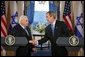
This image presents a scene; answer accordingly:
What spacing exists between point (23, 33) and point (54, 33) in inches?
8.8

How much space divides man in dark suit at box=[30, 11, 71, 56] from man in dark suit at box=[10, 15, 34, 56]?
0.08 meters

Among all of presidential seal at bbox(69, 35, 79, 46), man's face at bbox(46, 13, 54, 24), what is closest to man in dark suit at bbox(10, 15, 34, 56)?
man's face at bbox(46, 13, 54, 24)

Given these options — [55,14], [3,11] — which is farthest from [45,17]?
[3,11]

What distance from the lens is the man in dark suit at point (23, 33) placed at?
135cm

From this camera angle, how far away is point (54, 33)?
140 centimetres

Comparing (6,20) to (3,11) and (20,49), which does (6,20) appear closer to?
(3,11)

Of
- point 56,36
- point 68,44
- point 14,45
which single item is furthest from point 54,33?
point 14,45

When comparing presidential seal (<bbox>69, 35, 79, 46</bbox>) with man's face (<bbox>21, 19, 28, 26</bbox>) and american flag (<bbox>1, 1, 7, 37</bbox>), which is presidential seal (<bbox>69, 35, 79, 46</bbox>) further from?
american flag (<bbox>1, 1, 7, 37</bbox>)

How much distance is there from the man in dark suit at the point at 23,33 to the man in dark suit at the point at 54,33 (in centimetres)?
8

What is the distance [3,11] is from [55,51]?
519 mm

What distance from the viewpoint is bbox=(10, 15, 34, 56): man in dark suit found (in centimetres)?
135

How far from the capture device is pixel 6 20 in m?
1.43

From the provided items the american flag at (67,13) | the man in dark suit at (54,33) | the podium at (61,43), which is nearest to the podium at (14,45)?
the podium at (61,43)

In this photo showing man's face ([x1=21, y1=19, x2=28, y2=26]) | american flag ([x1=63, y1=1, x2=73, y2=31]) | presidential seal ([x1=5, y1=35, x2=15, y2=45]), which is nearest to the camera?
presidential seal ([x1=5, y1=35, x2=15, y2=45])
